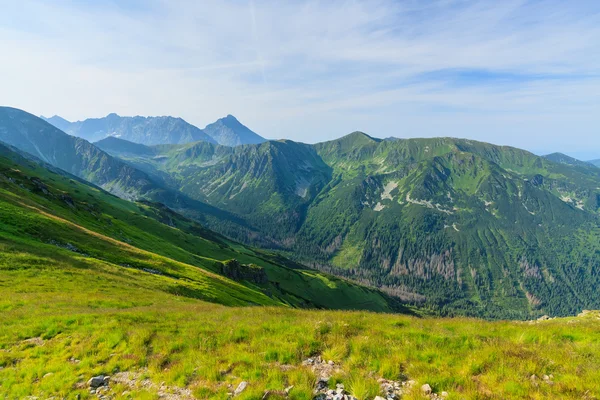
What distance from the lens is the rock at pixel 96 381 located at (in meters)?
13.4

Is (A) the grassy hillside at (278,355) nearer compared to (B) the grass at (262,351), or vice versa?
(A) the grassy hillside at (278,355)

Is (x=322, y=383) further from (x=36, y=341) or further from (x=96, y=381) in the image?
(x=36, y=341)

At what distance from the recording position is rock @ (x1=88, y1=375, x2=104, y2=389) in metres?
13.4

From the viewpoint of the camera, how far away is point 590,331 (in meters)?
17.2

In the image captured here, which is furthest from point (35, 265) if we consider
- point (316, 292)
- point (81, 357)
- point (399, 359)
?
point (316, 292)

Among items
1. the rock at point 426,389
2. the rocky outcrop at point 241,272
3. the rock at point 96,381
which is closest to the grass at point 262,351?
the rock at point 96,381

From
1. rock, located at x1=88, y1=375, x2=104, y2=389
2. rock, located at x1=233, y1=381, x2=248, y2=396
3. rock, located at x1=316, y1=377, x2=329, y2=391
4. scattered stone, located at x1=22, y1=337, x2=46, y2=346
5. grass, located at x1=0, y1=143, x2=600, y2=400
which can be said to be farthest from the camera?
scattered stone, located at x1=22, y1=337, x2=46, y2=346

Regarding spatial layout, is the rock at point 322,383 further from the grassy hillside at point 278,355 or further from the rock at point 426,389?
the rock at point 426,389

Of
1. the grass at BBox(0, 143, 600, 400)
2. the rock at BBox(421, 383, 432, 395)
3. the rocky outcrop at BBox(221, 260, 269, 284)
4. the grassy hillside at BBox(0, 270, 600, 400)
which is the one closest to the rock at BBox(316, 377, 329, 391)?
the grassy hillside at BBox(0, 270, 600, 400)

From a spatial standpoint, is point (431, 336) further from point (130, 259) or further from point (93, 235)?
point (93, 235)

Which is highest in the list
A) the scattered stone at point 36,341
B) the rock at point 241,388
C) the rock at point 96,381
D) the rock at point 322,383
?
the rock at point 322,383

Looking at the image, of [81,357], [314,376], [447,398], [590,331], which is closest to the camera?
[447,398]

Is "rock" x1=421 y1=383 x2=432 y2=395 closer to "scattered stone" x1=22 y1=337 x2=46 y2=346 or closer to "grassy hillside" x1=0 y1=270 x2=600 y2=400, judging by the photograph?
"grassy hillside" x1=0 y1=270 x2=600 y2=400

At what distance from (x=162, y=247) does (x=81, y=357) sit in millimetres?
74452
